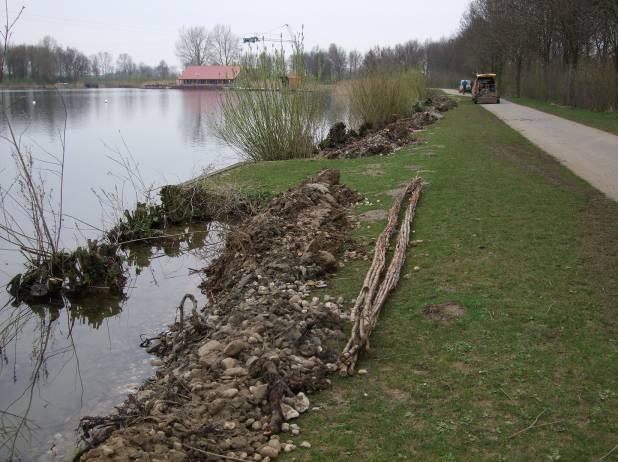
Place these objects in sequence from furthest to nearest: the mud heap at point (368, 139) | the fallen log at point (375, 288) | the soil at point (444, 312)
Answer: the mud heap at point (368, 139) → the soil at point (444, 312) → the fallen log at point (375, 288)

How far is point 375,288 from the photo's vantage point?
6555 mm

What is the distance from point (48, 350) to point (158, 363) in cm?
173

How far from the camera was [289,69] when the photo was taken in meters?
17.4

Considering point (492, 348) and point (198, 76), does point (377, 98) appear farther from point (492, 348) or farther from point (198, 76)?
point (198, 76)

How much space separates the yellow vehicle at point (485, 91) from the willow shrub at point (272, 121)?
28073mm

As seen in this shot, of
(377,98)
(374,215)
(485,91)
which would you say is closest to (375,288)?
(374,215)

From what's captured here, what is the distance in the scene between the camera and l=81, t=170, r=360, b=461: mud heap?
4.04 meters

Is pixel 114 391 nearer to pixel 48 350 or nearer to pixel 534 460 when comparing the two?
pixel 48 350

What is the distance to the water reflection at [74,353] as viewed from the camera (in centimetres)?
547

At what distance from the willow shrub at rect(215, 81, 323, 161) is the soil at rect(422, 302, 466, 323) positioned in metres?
12.0

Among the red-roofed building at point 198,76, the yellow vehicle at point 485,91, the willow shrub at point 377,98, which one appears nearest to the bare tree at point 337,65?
the willow shrub at point 377,98

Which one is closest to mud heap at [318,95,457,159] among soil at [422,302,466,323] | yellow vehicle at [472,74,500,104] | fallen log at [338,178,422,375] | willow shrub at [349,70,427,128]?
willow shrub at [349,70,427,128]

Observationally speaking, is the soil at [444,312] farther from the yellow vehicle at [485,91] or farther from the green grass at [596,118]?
the yellow vehicle at [485,91]

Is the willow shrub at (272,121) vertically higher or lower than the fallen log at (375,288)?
higher
